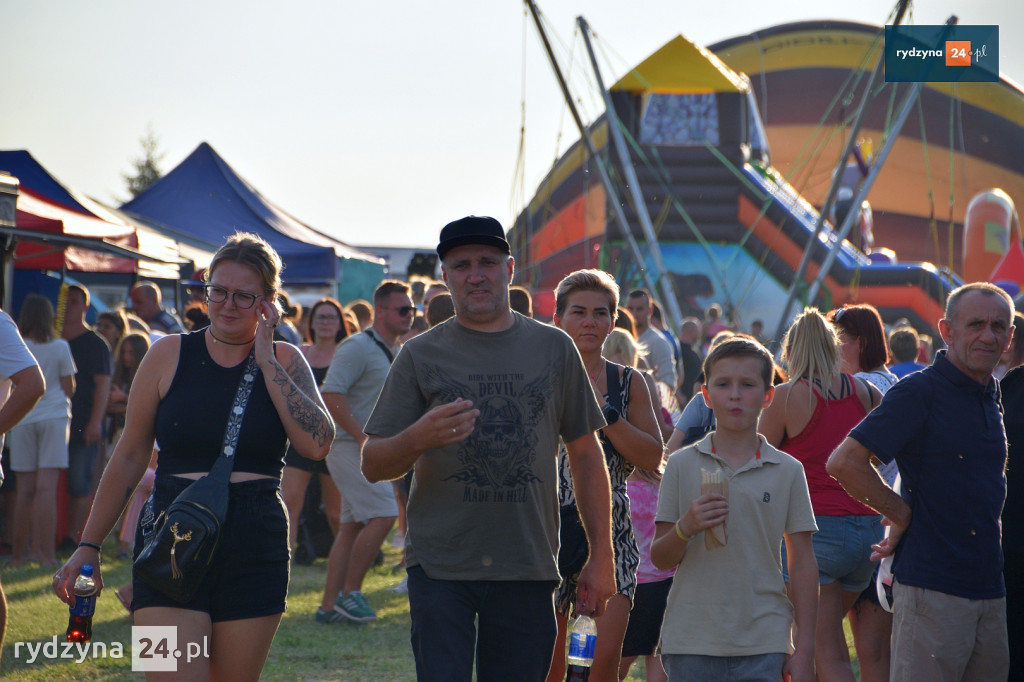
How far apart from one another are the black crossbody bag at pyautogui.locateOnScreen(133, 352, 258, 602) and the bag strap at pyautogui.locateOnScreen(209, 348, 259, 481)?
0.21ft

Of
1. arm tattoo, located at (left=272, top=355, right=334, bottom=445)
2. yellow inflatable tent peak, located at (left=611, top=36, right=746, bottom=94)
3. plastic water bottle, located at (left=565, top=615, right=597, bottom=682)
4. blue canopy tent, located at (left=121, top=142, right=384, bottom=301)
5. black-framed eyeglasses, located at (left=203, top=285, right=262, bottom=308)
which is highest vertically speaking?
yellow inflatable tent peak, located at (left=611, top=36, right=746, bottom=94)

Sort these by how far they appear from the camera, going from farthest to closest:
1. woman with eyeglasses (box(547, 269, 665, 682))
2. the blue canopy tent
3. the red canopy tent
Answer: the blue canopy tent < the red canopy tent < woman with eyeglasses (box(547, 269, 665, 682))

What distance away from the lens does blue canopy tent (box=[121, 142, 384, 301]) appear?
658 inches

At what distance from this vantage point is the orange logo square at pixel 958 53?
13312 mm

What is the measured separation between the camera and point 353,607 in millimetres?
6926

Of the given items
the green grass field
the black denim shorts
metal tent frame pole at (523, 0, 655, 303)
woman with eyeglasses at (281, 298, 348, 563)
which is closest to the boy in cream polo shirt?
the black denim shorts

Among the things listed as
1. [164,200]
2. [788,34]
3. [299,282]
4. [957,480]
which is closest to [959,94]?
[788,34]

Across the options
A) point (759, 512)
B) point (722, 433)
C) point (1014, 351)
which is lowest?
point (759, 512)

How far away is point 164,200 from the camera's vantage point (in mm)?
17875

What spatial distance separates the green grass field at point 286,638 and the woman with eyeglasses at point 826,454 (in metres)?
1.60

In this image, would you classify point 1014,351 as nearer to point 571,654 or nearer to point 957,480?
point 957,480

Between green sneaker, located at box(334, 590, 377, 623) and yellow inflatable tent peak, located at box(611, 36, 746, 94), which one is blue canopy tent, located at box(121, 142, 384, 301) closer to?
yellow inflatable tent peak, located at box(611, 36, 746, 94)

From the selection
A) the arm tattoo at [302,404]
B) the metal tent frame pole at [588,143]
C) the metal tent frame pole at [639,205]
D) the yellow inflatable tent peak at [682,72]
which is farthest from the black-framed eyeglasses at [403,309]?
the yellow inflatable tent peak at [682,72]

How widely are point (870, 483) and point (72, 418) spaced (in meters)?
7.63
